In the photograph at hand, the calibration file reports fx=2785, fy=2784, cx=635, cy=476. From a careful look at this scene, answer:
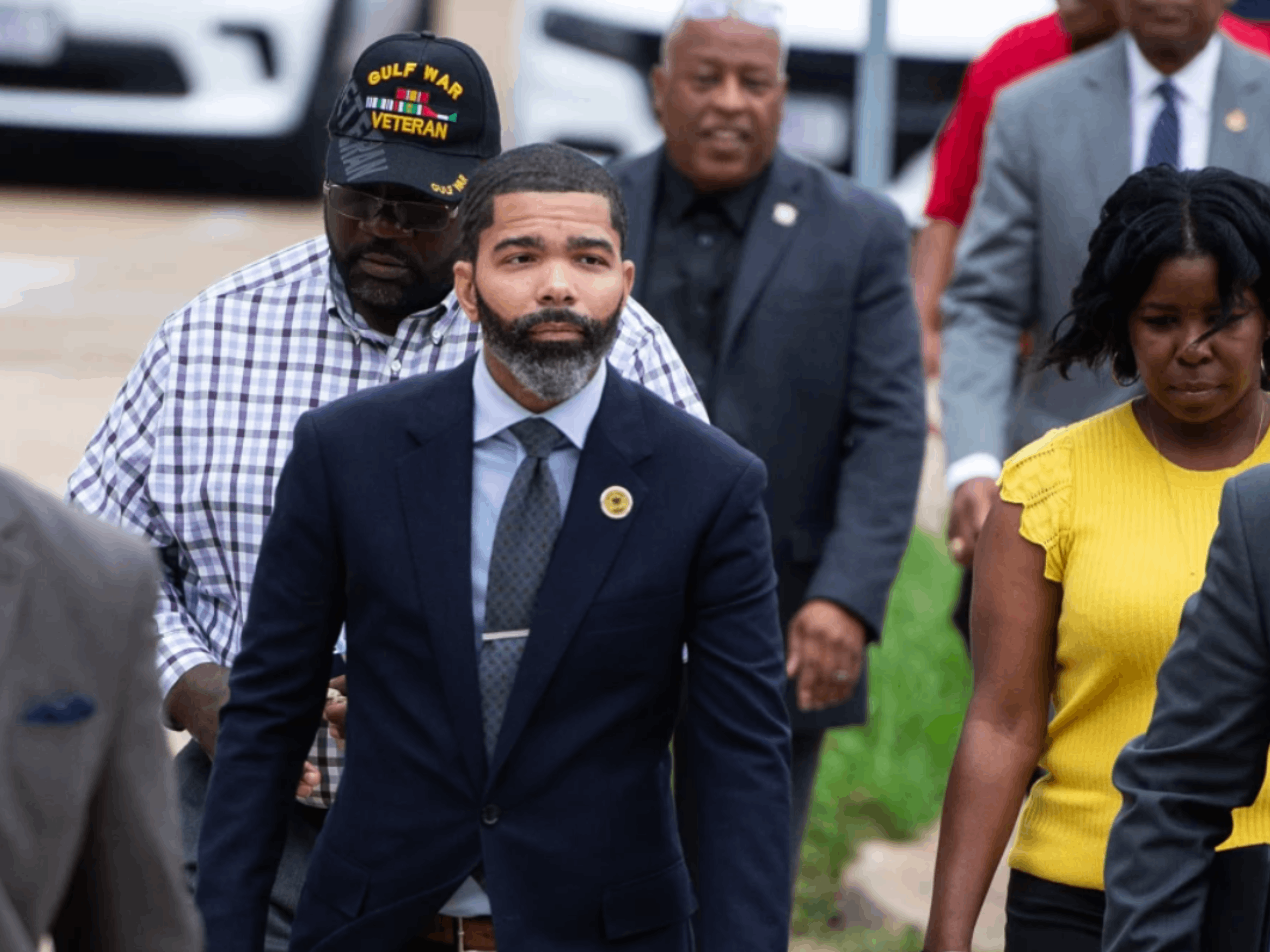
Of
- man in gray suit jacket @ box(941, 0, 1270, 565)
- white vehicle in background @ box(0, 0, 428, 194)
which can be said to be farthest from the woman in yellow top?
white vehicle in background @ box(0, 0, 428, 194)

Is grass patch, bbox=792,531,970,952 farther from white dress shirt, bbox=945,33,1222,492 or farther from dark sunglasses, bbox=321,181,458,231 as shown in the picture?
dark sunglasses, bbox=321,181,458,231

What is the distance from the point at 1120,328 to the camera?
412 cm

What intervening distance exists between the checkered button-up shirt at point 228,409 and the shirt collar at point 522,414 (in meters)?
0.45

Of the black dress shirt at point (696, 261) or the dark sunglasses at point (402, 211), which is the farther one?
the black dress shirt at point (696, 261)

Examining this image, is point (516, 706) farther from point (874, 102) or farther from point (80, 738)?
point (874, 102)

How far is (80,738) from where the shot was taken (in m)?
2.45

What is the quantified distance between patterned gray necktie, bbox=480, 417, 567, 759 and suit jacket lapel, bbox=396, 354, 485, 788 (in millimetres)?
28

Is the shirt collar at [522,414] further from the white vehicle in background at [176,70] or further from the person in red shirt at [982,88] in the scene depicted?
the white vehicle in background at [176,70]

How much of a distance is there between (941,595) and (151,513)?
213 inches

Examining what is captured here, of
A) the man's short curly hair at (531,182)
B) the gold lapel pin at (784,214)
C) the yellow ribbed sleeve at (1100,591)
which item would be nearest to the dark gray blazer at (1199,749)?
the yellow ribbed sleeve at (1100,591)

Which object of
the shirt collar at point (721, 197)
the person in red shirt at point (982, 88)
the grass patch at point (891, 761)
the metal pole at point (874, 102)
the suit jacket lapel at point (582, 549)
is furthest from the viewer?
the metal pole at point (874, 102)

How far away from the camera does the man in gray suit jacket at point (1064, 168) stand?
5594 mm

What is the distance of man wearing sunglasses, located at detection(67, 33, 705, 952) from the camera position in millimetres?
4168

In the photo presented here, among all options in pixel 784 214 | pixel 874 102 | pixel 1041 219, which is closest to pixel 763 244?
pixel 784 214
